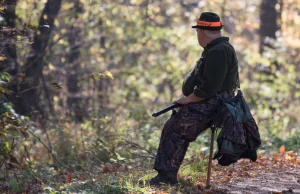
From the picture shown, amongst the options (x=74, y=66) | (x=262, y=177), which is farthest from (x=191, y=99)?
(x=74, y=66)

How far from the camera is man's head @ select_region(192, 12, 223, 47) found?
6969 millimetres

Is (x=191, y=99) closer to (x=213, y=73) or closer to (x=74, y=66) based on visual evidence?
(x=213, y=73)

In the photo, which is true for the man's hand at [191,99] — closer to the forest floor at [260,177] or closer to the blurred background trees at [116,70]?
the forest floor at [260,177]

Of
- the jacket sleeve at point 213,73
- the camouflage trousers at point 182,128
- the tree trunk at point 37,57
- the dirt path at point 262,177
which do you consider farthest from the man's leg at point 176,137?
the tree trunk at point 37,57

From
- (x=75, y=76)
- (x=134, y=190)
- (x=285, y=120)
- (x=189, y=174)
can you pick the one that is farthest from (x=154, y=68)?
(x=134, y=190)

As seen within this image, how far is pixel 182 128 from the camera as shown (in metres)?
6.93

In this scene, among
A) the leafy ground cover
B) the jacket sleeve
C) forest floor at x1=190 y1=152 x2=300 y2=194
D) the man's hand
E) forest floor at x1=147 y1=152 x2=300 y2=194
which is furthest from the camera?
forest floor at x1=190 y1=152 x2=300 y2=194

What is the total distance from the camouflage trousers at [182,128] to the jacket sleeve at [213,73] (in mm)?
243

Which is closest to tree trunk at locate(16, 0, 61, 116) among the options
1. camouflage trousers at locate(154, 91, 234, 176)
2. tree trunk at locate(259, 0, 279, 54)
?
camouflage trousers at locate(154, 91, 234, 176)

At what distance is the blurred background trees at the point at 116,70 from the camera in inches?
453

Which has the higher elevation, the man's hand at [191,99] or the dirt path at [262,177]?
the man's hand at [191,99]

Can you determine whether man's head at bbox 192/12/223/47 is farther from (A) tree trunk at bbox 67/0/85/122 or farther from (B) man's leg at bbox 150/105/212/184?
(A) tree trunk at bbox 67/0/85/122

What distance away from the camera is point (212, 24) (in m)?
6.98

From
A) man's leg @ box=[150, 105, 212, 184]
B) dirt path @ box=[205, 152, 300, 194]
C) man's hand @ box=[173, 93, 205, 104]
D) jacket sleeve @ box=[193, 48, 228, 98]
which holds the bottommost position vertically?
dirt path @ box=[205, 152, 300, 194]
